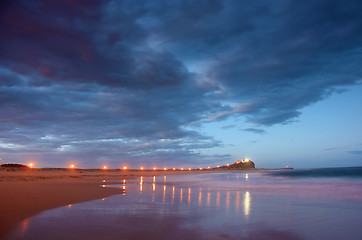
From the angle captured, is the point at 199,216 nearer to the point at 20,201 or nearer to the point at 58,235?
the point at 58,235

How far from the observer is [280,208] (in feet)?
47.4

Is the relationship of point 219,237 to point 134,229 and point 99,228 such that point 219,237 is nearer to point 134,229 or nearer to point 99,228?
point 134,229

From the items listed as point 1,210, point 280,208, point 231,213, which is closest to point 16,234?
point 1,210

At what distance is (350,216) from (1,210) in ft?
53.9

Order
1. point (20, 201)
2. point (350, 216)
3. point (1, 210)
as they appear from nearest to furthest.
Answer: point (1, 210) < point (350, 216) < point (20, 201)

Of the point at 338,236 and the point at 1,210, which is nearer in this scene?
the point at 338,236

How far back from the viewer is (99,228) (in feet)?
29.8

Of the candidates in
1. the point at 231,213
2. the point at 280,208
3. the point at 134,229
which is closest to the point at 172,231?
the point at 134,229

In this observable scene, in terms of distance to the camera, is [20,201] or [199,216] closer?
[199,216]

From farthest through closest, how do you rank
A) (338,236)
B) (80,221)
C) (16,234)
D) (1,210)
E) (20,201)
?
(20,201) → (1,210) → (80,221) → (338,236) → (16,234)

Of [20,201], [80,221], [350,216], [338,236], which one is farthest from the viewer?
[20,201]

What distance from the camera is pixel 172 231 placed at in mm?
8969

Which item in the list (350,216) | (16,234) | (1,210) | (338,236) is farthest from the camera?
(350,216)

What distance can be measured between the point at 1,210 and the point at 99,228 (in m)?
5.80
